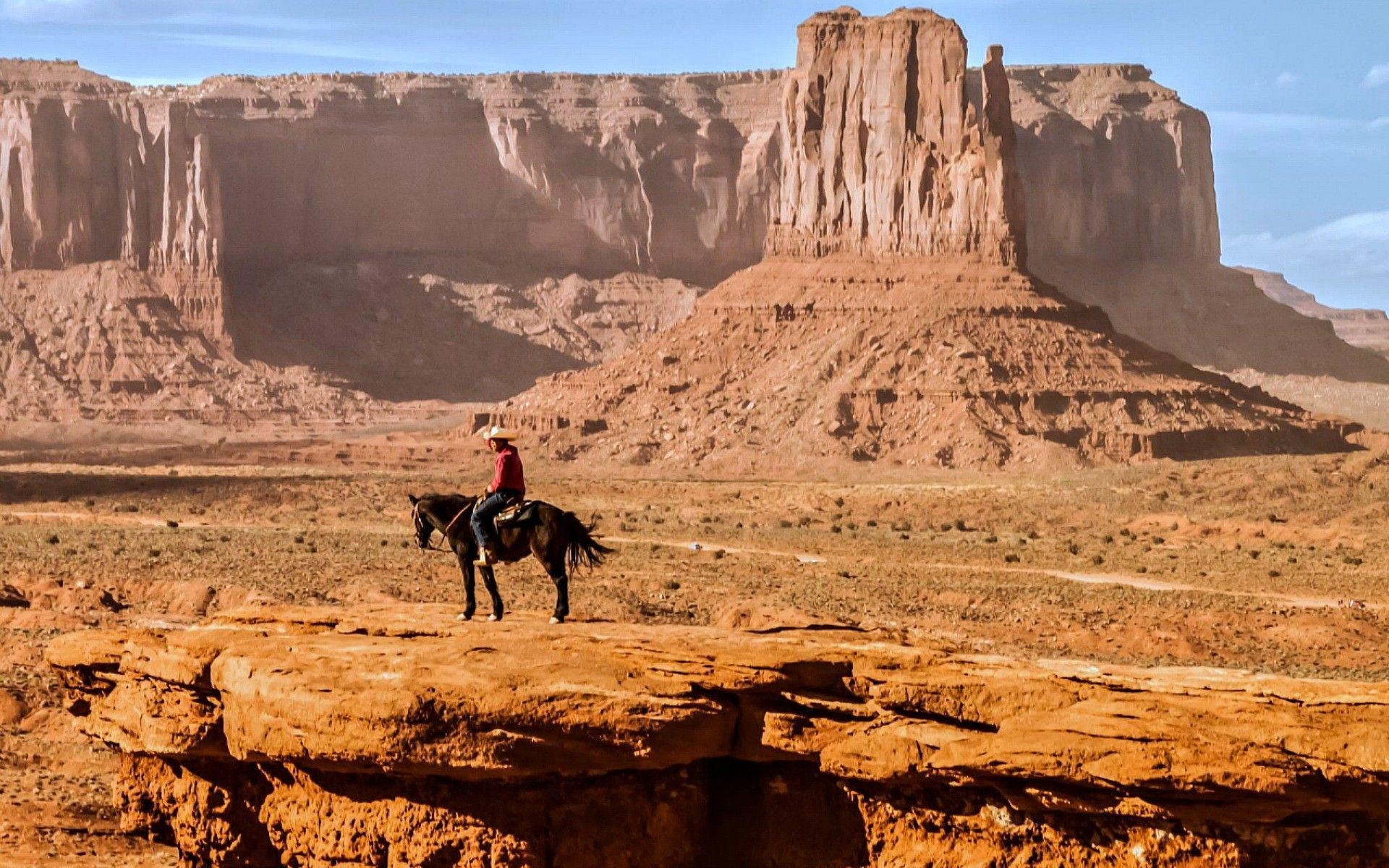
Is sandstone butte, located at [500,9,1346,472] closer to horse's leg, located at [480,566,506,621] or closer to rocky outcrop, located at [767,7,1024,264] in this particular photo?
rocky outcrop, located at [767,7,1024,264]

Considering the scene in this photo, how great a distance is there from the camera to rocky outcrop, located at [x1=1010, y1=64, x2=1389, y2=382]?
139750 millimetres

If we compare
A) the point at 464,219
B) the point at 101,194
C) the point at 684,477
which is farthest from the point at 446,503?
the point at 464,219

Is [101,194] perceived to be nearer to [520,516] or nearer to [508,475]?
[508,475]

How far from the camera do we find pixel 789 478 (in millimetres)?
76750

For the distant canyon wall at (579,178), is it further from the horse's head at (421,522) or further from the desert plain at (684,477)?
the horse's head at (421,522)

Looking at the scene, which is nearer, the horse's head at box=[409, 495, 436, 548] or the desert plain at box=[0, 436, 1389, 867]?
the horse's head at box=[409, 495, 436, 548]

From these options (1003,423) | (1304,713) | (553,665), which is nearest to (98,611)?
(553,665)

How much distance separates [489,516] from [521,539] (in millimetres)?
381

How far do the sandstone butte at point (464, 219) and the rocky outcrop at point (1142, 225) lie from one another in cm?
20

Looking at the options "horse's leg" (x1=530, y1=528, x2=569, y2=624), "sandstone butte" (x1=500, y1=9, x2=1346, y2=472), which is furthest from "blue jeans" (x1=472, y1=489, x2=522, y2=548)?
"sandstone butte" (x1=500, y1=9, x2=1346, y2=472)

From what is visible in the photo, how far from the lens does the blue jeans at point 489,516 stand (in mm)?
20234

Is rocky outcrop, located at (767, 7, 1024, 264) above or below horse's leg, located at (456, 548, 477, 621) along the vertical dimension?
above

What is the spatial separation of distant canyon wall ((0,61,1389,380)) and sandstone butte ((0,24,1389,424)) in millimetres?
167

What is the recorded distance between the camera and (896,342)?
83.1 metres
